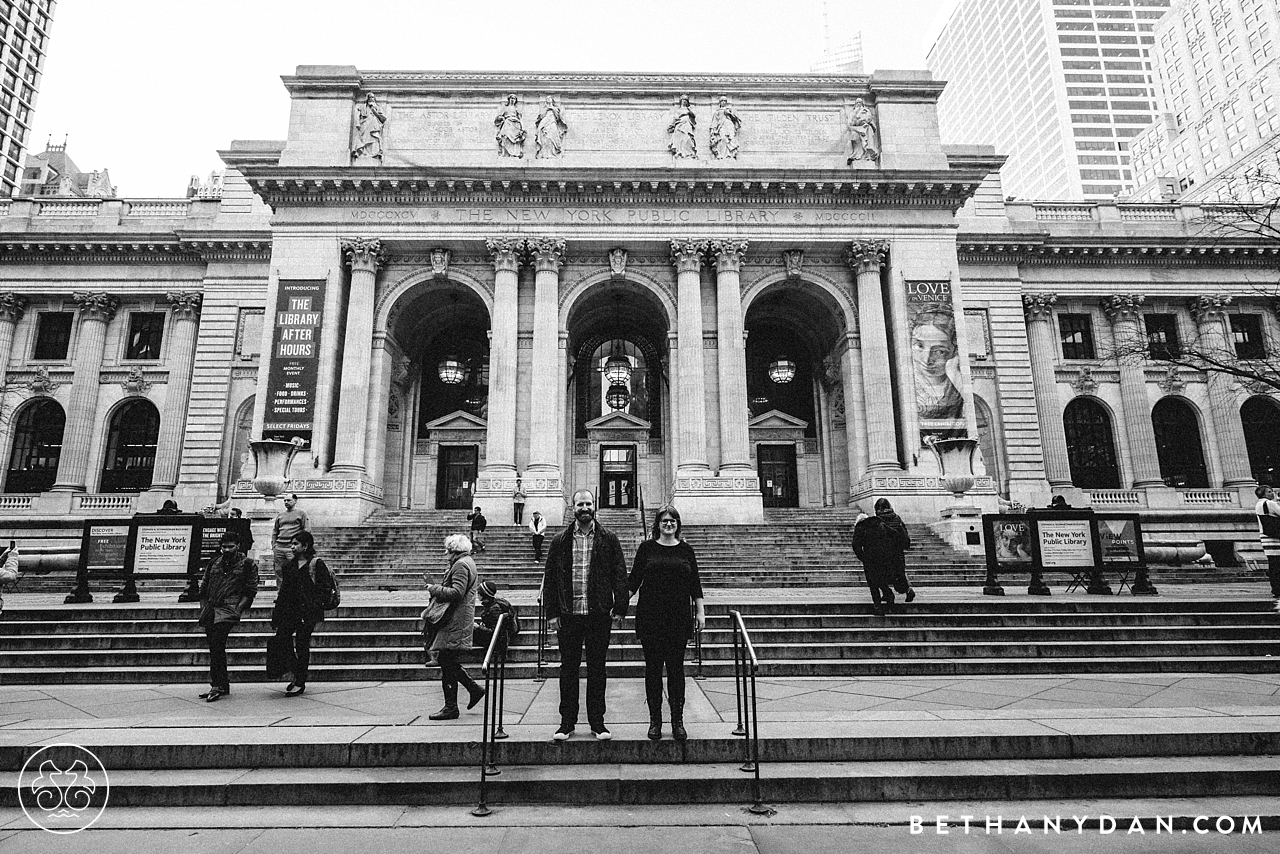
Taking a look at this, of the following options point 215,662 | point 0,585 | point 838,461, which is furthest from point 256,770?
point 838,461

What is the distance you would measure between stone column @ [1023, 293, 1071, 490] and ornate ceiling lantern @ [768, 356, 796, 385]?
11544mm

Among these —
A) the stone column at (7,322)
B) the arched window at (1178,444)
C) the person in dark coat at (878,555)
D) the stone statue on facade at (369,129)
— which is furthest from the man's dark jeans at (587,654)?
the stone column at (7,322)

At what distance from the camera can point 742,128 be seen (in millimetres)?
28000

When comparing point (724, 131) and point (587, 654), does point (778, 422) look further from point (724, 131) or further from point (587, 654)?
point (587, 654)

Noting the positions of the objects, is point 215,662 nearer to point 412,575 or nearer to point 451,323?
point 412,575

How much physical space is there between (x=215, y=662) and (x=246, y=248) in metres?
30.1

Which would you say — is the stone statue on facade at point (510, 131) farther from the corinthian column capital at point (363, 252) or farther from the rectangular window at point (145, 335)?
the rectangular window at point (145, 335)

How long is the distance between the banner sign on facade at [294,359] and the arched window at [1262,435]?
4136 centimetres

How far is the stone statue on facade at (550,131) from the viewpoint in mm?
27141

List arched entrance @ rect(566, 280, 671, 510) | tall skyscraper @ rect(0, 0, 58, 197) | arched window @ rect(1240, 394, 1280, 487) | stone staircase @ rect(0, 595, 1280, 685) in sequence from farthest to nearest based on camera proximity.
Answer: tall skyscraper @ rect(0, 0, 58, 197), arched window @ rect(1240, 394, 1280, 487), arched entrance @ rect(566, 280, 671, 510), stone staircase @ rect(0, 595, 1280, 685)

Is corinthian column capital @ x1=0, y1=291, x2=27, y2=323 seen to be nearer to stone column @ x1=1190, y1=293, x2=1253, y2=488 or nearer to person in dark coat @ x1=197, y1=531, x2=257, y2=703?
person in dark coat @ x1=197, y1=531, x2=257, y2=703

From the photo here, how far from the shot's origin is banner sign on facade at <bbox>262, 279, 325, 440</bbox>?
79.7 feet

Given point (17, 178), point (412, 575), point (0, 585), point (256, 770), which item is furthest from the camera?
point (17, 178)
